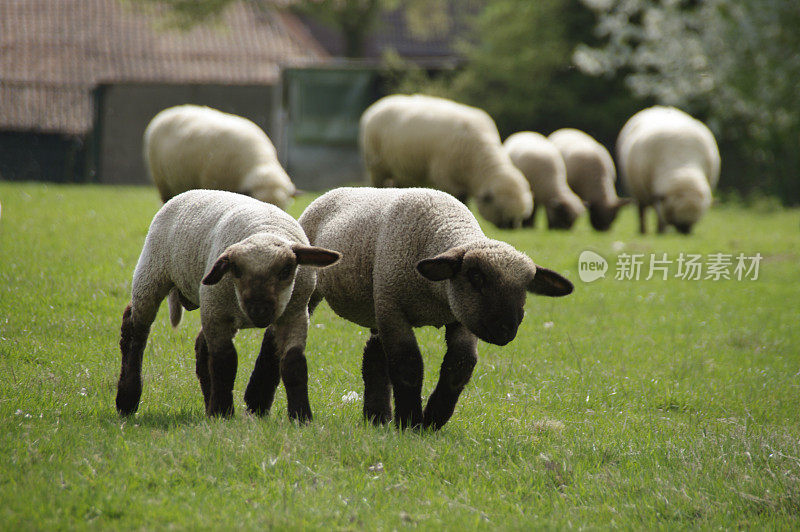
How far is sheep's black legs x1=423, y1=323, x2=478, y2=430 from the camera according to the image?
490cm

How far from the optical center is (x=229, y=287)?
16.0ft

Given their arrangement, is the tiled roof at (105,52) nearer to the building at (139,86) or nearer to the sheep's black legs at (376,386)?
the building at (139,86)

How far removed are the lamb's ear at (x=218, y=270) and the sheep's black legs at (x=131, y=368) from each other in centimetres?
108

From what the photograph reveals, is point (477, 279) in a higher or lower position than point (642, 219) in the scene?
higher

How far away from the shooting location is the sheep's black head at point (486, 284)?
15.0ft

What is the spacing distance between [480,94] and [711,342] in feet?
65.7

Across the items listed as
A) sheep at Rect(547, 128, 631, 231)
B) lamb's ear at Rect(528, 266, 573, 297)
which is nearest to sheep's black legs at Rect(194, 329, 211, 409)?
lamb's ear at Rect(528, 266, 573, 297)

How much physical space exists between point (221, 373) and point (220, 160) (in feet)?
25.8

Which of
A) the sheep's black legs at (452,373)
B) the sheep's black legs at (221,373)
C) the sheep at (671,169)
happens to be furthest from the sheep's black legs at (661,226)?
the sheep's black legs at (221,373)

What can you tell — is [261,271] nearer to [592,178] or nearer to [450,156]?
[450,156]

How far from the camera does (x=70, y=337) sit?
6.95m

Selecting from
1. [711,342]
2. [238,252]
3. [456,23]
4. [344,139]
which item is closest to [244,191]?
[711,342]

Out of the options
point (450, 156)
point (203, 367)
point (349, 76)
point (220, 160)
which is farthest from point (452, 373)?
point (349, 76)

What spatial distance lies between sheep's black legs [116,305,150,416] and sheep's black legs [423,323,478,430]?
1.63 metres
